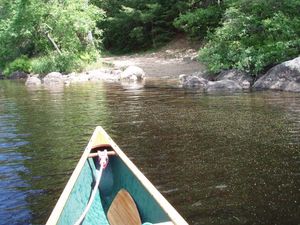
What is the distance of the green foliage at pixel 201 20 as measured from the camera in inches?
1276

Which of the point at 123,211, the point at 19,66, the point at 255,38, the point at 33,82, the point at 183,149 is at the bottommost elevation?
the point at 183,149

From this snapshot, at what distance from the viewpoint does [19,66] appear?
3516 cm

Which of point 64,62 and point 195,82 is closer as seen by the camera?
point 195,82

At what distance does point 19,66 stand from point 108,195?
31.1 metres

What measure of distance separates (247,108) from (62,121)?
5.50 meters

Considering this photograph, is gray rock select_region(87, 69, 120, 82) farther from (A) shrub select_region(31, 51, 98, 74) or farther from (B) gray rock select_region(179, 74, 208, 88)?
(B) gray rock select_region(179, 74, 208, 88)

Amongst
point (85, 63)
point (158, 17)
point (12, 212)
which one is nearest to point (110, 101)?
point (12, 212)

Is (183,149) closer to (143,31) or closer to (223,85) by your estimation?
(223,85)

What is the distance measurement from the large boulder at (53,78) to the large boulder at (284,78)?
13.0 metres

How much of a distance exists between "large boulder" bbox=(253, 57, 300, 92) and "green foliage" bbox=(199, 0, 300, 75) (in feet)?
3.16

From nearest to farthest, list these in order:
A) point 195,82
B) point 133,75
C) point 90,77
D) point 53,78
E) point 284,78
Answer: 1. point 284,78
2. point 195,82
3. point 133,75
4. point 90,77
5. point 53,78

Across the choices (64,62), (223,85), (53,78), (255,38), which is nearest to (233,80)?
(223,85)

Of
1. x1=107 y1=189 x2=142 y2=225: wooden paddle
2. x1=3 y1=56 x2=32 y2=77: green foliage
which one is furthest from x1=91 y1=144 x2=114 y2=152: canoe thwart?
x1=3 y1=56 x2=32 y2=77: green foliage

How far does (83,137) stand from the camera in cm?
1140
